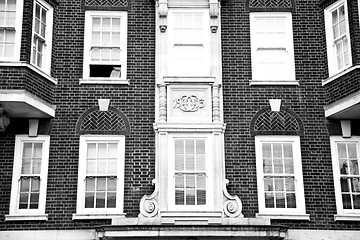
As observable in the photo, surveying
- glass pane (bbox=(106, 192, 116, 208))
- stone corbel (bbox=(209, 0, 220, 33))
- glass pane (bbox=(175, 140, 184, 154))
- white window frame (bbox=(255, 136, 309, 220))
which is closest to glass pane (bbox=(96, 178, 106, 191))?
glass pane (bbox=(106, 192, 116, 208))

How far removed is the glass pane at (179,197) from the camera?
15906 mm

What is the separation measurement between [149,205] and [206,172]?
71.4 inches

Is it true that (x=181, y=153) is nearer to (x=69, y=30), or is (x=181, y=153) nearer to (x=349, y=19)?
(x=69, y=30)

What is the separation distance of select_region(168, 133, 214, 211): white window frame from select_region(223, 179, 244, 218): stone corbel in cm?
36

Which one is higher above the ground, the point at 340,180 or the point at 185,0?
the point at 185,0

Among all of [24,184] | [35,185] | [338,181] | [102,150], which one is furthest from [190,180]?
[24,184]

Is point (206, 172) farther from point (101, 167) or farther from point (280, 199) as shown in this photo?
point (101, 167)

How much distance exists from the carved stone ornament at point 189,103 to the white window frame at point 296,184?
6.16 ft

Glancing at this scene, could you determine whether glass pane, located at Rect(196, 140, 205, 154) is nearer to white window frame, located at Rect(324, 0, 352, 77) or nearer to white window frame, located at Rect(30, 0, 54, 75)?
white window frame, located at Rect(324, 0, 352, 77)

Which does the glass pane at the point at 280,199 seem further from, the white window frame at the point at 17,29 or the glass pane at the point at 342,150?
the white window frame at the point at 17,29

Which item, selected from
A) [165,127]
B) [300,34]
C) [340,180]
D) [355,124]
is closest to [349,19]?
[300,34]

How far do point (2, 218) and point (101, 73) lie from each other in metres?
4.94

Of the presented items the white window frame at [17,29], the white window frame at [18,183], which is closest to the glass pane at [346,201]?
the white window frame at [18,183]

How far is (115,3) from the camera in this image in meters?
17.7
